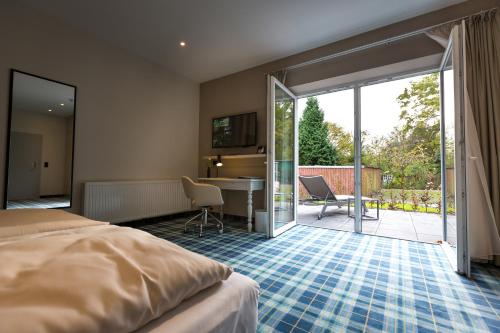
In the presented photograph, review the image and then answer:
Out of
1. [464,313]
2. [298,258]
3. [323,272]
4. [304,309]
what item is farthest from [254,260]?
[464,313]

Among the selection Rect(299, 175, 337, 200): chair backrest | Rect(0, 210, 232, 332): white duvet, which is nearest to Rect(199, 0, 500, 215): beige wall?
Rect(299, 175, 337, 200): chair backrest

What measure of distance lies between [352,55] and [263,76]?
1.38 meters

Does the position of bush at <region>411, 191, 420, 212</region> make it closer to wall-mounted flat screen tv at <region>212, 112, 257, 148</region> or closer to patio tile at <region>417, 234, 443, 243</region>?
patio tile at <region>417, 234, 443, 243</region>

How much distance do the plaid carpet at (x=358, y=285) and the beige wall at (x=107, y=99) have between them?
1554 mm

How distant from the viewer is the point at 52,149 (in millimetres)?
2857

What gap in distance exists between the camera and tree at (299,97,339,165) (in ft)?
19.4

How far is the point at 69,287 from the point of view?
0.54 meters

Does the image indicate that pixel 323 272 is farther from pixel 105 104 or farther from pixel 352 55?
pixel 105 104

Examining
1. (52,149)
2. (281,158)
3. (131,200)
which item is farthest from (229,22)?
(131,200)

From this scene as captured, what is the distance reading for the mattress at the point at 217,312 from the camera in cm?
61

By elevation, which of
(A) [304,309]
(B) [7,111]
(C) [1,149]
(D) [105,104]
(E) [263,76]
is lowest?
(A) [304,309]

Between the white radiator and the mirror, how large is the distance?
11.1 inches

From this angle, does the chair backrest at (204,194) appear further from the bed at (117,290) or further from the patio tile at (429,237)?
the patio tile at (429,237)

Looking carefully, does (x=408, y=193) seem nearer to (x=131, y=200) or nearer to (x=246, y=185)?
→ (x=246, y=185)
